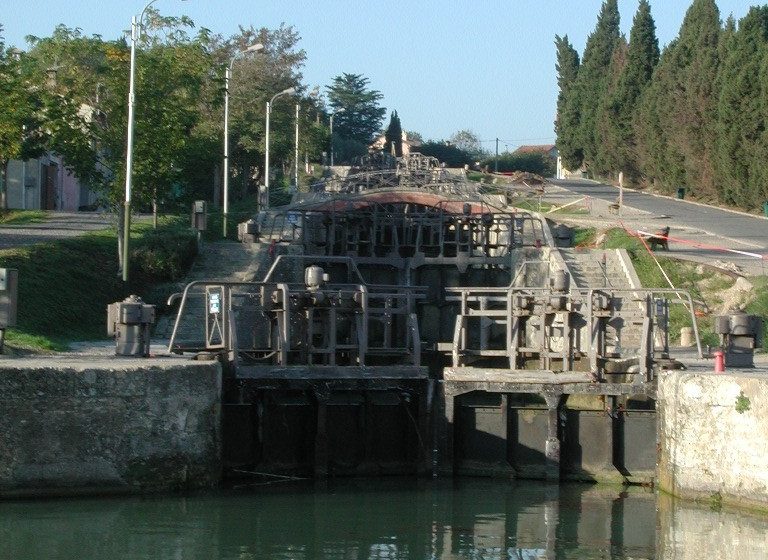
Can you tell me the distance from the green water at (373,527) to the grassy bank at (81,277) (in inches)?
222

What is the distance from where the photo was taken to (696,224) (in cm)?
4888

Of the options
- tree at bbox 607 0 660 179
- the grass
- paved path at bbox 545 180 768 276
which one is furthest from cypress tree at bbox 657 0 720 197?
the grass

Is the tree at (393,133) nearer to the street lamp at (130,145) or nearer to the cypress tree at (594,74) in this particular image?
the cypress tree at (594,74)

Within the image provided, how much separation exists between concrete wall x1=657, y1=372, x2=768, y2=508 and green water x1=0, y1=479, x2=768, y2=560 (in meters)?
0.34

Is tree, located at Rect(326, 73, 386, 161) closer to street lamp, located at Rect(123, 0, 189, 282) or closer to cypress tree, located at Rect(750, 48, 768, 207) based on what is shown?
cypress tree, located at Rect(750, 48, 768, 207)

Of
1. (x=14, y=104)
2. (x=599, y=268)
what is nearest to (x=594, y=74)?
(x=599, y=268)

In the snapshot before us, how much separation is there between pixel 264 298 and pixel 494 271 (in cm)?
1649

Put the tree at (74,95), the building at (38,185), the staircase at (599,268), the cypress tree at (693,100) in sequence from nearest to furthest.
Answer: the tree at (74,95), the staircase at (599,268), the building at (38,185), the cypress tree at (693,100)

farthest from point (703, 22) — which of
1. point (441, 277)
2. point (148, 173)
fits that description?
point (148, 173)

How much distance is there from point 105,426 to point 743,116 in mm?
43486

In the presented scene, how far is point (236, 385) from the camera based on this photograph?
20734mm

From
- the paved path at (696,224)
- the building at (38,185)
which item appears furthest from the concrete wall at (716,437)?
the building at (38,185)

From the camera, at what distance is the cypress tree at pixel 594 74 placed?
8934cm

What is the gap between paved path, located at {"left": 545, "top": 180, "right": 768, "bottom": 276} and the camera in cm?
3635
